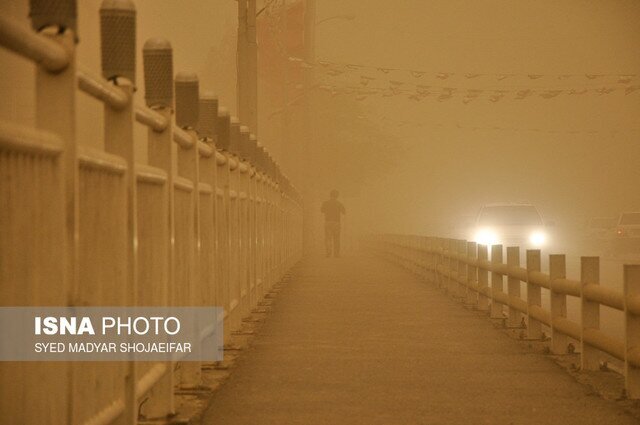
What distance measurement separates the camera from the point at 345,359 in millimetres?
11453

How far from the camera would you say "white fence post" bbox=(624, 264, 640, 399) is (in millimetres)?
9047

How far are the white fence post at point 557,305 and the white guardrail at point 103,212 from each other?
3.16 metres

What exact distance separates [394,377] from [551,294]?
2.43m

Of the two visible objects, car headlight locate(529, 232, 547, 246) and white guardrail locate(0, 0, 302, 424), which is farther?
car headlight locate(529, 232, 547, 246)

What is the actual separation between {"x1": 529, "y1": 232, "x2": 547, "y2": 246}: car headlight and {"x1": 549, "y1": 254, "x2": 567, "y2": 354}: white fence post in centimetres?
2575

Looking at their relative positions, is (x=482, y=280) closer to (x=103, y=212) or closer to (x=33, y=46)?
(x=103, y=212)

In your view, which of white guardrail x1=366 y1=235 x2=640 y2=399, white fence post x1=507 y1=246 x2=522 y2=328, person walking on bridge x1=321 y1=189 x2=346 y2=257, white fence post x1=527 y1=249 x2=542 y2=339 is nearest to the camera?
white guardrail x1=366 y1=235 x2=640 y2=399

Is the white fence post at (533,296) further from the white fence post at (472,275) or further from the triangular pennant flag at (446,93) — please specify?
the triangular pennant flag at (446,93)

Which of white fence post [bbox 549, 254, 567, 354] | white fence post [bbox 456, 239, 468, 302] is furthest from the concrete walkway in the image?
white fence post [bbox 456, 239, 468, 302]

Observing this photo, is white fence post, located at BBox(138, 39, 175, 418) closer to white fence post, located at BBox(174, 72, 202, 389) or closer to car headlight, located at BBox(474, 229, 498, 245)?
white fence post, located at BBox(174, 72, 202, 389)

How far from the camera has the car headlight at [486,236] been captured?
37.6m

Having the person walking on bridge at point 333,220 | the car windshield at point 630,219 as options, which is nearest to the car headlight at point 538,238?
the person walking on bridge at point 333,220

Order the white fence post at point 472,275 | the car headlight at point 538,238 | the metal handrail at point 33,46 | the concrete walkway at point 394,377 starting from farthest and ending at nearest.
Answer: the car headlight at point 538,238 → the white fence post at point 472,275 → the concrete walkway at point 394,377 → the metal handrail at point 33,46

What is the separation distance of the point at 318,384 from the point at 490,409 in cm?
159
